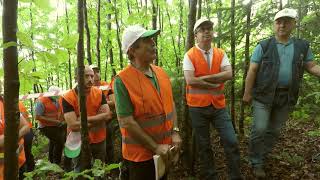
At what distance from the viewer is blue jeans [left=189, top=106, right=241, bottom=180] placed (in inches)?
210

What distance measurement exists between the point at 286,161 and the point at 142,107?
388 cm

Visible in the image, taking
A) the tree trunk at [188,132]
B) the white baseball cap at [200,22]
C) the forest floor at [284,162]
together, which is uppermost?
the white baseball cap at [200,22]

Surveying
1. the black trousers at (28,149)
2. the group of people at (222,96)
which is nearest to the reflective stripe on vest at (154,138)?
the group of people at (222,96)

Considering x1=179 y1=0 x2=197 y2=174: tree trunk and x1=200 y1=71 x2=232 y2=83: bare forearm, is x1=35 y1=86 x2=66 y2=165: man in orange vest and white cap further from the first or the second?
x1=200 y1=71 x2=232 y2=83: bare forearm

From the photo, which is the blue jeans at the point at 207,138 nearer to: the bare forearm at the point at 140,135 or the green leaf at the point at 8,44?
the bare forearm at the point at 140,135

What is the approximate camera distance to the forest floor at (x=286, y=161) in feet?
19.1

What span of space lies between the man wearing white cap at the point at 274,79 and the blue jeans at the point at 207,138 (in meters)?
0.39

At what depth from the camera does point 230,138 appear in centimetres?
534

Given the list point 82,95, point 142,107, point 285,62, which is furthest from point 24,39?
point 285,62

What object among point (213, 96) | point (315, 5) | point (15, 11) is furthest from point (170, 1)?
point (15, 11)

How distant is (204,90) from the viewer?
5465 millimetres

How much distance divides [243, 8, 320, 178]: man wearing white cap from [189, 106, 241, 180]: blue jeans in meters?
0.39

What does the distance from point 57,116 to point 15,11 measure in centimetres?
801

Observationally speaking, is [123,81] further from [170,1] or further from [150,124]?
[170,1]
